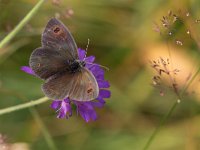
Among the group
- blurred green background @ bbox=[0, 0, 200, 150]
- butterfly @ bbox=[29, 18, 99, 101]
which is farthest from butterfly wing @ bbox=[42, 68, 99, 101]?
blurred green background @ bbox=[0, 0, 200, 150]

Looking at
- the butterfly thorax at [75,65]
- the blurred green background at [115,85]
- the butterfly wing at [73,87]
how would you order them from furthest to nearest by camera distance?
1. the blurred green background at [115,85]
2. the butterfly thorax at [75,65]
3. the butterfly wing at [73,87]

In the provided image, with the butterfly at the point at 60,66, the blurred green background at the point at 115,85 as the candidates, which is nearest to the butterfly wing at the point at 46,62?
the butterfly at the point at 60,66

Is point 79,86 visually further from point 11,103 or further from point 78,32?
point 78,32

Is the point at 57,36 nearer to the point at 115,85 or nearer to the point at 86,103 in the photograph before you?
the point at 86,103

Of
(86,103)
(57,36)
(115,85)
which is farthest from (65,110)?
(115,85)

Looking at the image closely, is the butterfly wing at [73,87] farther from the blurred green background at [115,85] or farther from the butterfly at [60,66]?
the blurred green background at [115,85]

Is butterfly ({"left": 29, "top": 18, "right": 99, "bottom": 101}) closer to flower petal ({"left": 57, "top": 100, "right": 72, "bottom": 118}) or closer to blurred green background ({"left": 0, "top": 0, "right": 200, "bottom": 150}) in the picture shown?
flower petal ({"left": 57, "top": 100, "right": 72, "bottom": 118})

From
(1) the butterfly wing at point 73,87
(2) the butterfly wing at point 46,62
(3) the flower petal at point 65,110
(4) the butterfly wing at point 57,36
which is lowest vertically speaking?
(3) the flower petal at point 65,110
